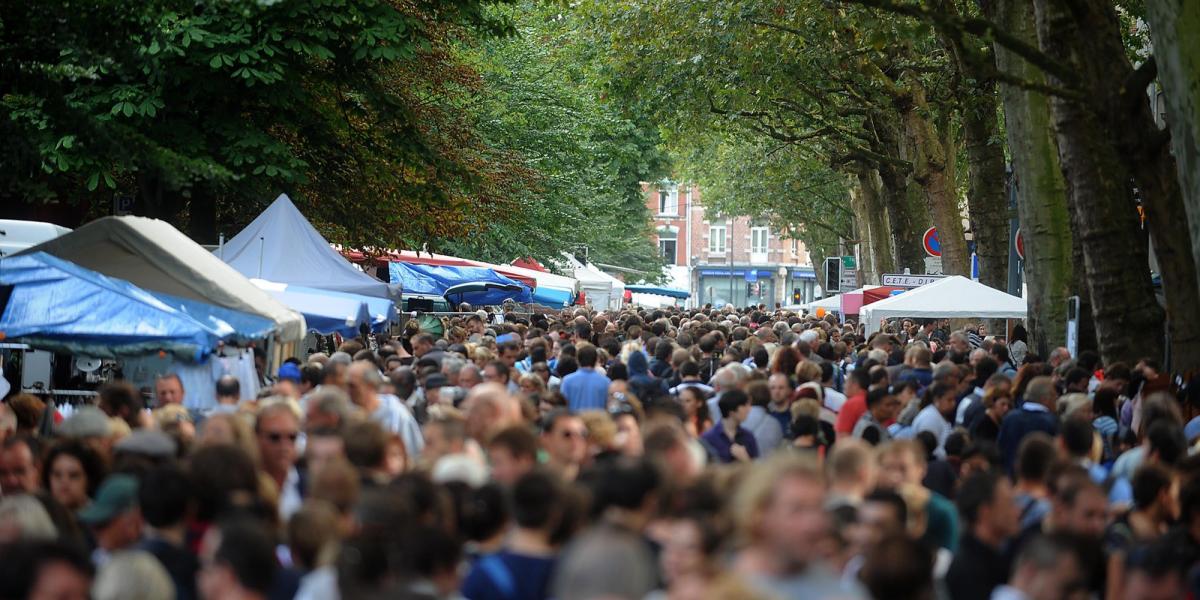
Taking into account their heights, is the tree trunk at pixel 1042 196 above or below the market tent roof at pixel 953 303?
above

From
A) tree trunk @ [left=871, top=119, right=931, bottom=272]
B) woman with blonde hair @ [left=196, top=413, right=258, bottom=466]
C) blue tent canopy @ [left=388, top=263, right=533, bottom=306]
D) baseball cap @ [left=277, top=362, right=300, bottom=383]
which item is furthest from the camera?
tree trunk @ [left=871, top=119, right=931, bottom=272]

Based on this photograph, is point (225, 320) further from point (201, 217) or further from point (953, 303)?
point (953, 303)

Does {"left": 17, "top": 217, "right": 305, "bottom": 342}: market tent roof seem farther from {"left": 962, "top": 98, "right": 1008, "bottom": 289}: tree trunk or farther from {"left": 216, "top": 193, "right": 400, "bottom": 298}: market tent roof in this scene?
{"left": 962, "top": 98, "right": 1008, "bottom": 289}: tree trunk

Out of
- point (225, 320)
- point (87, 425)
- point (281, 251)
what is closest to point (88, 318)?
point (225, 320)

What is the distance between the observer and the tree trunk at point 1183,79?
1155 centimetres

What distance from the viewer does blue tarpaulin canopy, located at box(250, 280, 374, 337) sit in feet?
57.9

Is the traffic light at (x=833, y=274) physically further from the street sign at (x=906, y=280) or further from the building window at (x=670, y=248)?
the building window at (x=670, y=248)

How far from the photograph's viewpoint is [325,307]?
58.7 ft

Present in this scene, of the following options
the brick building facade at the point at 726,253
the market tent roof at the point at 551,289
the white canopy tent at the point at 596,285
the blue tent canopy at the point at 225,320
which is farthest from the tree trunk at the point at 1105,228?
the brick building facade at the point at 726,253

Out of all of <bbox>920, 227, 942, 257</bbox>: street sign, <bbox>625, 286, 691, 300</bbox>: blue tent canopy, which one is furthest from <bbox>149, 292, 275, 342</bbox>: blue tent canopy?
<bbox>625, 286, 691, 300</bbox>: blue tent canopy

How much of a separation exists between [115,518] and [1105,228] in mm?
12431

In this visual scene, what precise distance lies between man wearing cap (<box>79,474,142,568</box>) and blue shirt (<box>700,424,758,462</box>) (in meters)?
4.53

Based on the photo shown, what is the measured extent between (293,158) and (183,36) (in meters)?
2.25

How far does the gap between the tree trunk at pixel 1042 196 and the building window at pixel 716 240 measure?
9315 cm
